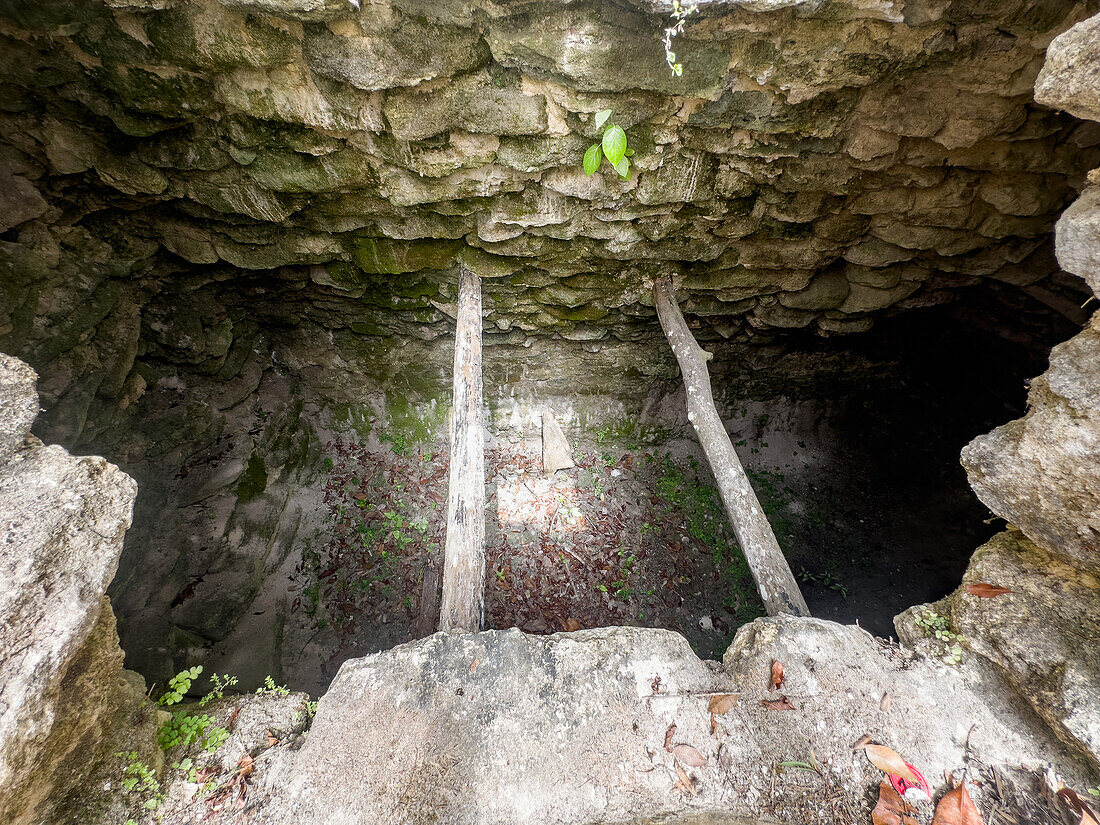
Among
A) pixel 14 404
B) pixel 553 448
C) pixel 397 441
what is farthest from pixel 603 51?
pixel 397 441

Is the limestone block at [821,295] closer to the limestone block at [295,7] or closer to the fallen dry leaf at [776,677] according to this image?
the fallen dry leaf at [776,677]

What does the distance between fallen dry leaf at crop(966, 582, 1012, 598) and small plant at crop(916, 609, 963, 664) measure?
0.50 feet

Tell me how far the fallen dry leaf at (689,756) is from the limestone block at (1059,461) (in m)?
1.44

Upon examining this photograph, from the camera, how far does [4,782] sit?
940 millimetres

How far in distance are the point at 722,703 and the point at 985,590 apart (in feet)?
3.69

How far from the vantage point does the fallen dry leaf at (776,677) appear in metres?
1.50

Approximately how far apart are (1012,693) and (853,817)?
77 centimetres

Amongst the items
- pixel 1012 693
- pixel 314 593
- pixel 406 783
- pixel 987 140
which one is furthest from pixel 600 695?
pixel 987 140

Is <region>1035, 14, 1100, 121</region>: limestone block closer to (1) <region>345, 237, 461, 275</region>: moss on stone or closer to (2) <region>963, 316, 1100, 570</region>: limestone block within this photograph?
(2) <region>963, 316, 1100, 570</region>: limestone block

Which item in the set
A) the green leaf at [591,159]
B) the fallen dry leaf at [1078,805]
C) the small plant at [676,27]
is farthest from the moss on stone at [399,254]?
the fallen dry leaf at [1078,805]

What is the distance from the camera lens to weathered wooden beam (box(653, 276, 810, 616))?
2.17m

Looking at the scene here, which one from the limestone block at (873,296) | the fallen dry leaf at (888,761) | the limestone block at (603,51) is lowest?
the fallen dry leaf at (888,761)

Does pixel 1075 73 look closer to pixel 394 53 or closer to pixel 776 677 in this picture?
pixel 776 677

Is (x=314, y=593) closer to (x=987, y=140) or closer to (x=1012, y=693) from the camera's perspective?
(x=1012, y=693)
